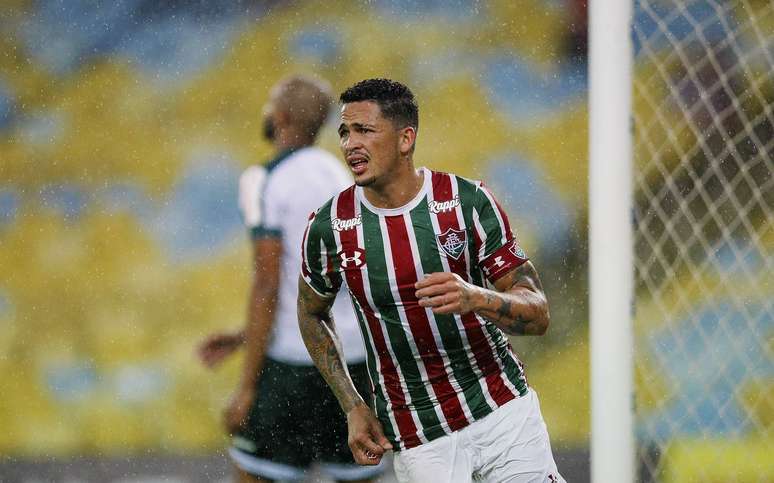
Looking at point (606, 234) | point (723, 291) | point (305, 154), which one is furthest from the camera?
point (723, 291)

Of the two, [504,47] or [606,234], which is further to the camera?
[504,47]

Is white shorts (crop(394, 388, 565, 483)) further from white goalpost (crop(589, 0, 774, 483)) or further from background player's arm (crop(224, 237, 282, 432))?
white goalpost (crop(589, 0, 774, 483))

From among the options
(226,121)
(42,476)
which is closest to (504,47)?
(226,121)

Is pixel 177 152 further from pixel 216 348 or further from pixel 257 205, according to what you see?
pixel 216 348

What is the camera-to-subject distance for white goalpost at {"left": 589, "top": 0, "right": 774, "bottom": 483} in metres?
3.54

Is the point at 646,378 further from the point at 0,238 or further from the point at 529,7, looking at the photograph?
the point at 0,238

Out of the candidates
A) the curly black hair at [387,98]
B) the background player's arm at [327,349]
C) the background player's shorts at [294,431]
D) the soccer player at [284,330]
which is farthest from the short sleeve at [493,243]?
the background player's shorts at [294,431]

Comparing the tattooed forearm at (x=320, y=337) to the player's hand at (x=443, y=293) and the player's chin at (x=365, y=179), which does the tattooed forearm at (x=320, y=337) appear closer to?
the player's chin at (x=365, y=179)

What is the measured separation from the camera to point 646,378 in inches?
142

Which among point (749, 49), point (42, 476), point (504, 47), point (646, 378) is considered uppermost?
point (504, 47)

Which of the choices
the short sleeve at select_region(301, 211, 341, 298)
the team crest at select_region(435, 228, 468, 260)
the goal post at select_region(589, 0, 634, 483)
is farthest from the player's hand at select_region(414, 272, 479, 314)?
the goal post at select_region(589, 0, 634, 483)

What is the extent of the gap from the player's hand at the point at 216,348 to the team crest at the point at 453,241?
4.56 ft

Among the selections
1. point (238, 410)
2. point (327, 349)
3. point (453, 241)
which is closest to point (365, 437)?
point (327, 349)

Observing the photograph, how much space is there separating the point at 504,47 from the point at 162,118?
48.6 inches
